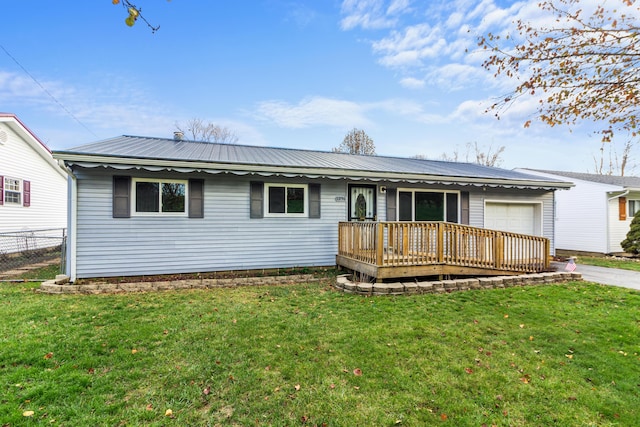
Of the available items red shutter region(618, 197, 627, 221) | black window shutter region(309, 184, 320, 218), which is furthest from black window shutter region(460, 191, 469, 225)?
red shutter region(618, 197, 627, 221)

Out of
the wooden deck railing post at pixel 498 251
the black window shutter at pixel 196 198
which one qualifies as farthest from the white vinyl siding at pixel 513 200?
the black window shutter at pixel 196 198

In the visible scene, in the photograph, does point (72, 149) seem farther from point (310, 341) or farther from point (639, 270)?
point (639, 270)

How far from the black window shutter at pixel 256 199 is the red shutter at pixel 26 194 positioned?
1099 cm

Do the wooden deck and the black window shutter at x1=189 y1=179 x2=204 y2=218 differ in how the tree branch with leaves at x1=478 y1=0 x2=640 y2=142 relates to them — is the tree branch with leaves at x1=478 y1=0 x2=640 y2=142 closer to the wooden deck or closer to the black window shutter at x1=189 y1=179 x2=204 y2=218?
the wooden deck

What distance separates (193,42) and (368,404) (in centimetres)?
1391

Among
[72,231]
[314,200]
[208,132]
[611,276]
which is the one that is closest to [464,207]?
[611,276]

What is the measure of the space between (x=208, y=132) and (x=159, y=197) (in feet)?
66.9

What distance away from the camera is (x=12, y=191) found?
11438 millimetres

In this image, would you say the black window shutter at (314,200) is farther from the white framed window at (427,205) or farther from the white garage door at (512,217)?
the white garage door at (512,217)

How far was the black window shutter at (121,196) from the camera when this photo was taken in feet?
22.6

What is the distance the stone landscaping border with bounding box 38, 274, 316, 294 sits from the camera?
600 cm

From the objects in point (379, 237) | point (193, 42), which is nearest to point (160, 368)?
point (379, 237)

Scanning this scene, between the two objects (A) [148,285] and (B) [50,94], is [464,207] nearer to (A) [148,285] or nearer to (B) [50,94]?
(A) [148,285]

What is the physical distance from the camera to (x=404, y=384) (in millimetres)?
2889
